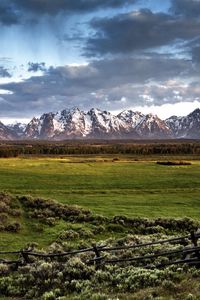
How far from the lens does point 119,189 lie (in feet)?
195

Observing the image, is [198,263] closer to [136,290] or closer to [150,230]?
[136,290]

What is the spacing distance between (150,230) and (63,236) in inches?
269

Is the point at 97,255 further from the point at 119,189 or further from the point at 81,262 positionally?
the point at 119,189

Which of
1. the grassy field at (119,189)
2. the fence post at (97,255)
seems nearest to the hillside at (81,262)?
the fence post at (97,255)

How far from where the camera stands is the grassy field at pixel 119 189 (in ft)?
147

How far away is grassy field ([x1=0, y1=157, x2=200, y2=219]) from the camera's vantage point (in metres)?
44.8

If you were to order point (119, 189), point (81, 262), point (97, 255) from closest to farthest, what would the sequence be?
point (81, 262) < point (97, 255) < point (119, 189)

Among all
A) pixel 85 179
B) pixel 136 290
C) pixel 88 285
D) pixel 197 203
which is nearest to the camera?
pixel 136 290

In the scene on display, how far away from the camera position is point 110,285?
18.2 m

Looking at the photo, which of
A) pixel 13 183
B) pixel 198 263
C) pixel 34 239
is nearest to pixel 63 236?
pixel 34 239

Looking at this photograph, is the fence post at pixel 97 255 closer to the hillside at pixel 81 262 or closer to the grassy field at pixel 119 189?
the hillside at pixel 81 262

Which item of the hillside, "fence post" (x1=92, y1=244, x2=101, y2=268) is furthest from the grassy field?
"fence post" (x1=92, y1=244, x2=101, y2=268)

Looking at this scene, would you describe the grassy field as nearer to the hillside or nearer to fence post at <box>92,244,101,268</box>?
the hillside

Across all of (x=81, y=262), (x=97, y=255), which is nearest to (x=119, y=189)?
(x=97, y=255)
